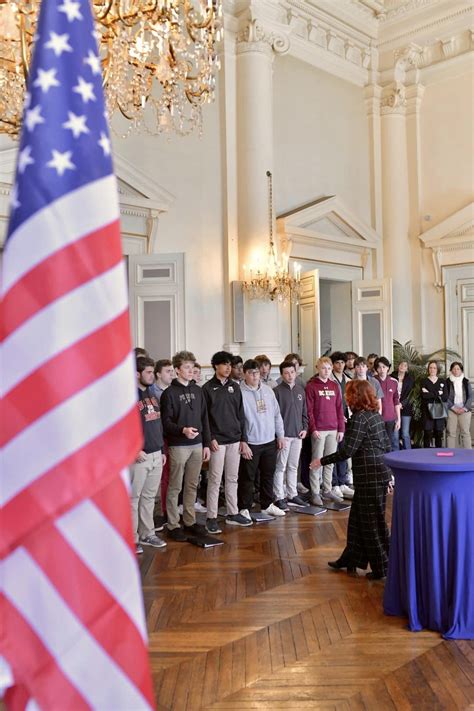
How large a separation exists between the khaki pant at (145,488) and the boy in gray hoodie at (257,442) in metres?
1.12

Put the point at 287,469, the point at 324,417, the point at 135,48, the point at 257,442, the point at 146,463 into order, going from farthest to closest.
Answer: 1. the point at 324,417
2. the point at 287,469
3. the point at 257,442
4. the point at 146,463
5. the point at 135,48

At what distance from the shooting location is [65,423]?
138 centimetres

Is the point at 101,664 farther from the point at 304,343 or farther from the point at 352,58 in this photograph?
the point at 352,58

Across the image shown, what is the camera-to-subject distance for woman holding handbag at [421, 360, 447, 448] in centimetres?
940

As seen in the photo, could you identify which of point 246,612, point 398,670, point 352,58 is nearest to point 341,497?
point 246,612

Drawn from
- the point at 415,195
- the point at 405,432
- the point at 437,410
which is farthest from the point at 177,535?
the point at 415,195

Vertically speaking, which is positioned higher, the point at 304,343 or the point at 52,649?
the point at 304,343

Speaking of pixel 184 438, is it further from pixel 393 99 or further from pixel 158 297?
pixel 393 99

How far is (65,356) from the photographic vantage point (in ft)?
4.61

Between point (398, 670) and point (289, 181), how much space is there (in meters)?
8.06

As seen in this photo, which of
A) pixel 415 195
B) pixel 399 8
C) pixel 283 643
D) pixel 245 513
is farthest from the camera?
pixel 415 195

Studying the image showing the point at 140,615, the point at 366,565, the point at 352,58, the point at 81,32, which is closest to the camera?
the point at 140,615

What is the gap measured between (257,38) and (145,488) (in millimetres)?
6692

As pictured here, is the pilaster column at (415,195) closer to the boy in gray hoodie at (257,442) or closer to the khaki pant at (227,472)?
the boy in gray hoodie at (257,442)
